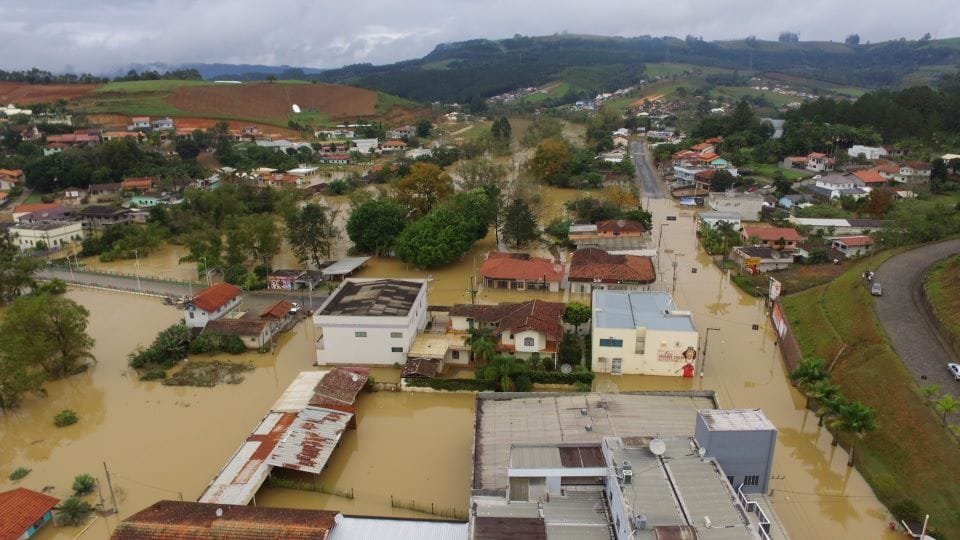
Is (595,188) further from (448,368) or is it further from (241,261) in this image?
(448,368)

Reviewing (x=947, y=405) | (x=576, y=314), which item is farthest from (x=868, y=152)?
(x=947, y=405)

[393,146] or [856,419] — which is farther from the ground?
[856,419]

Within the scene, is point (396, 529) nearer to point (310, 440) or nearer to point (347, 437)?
point (310, 440)

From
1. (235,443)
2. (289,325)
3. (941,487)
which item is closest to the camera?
(941,487)

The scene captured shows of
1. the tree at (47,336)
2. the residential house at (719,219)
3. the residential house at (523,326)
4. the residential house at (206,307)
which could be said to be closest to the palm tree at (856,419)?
the residential house at (523,326)

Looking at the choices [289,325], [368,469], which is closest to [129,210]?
[289,325]

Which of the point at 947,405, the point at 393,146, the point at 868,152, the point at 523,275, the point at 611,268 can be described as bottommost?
the point at 393,146
